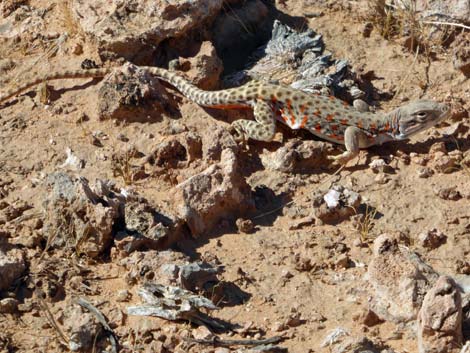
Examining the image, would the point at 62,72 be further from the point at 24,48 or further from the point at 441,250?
the point at 441,250

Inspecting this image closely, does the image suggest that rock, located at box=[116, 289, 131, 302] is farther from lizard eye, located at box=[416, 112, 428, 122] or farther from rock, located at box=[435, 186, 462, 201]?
lizard eye, located at box=[416, 112, 428, 122]

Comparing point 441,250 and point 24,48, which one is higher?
point 24,48

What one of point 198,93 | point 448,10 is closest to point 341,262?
point 198,93

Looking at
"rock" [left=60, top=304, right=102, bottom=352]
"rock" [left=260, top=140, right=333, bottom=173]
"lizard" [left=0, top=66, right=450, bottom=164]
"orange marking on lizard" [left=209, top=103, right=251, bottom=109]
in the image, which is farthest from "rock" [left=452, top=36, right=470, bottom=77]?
"rock" [left=60, top=304, right=102, bottom=352]

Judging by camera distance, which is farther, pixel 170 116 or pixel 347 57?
pixel 347 57

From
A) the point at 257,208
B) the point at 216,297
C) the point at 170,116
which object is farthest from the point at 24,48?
the point at 216,297

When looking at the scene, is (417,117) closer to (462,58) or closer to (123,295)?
(462,58)
